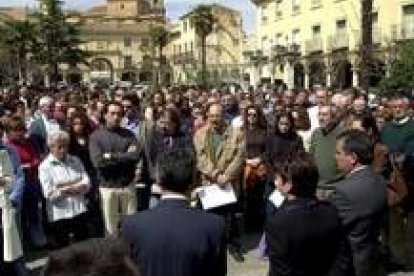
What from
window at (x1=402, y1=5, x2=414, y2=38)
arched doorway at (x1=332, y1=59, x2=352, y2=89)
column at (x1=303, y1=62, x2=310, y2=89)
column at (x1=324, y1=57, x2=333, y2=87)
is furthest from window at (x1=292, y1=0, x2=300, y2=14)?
window at (x1=402, y1=5, x2=414, y2=38)

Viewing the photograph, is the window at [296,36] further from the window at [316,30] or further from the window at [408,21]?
the window at [408,21]

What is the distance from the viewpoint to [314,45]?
54000 millimetres

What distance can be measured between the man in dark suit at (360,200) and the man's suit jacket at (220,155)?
392cm

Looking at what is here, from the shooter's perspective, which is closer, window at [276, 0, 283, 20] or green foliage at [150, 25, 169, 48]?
window at [276, 0, 283, 20]

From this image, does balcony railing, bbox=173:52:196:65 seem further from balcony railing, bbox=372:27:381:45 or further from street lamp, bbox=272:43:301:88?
balcony railing, bbox=372:27:381:45

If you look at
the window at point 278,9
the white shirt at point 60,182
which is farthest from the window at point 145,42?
the white shirt at point 60,182

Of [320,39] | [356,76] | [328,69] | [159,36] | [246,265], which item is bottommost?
[246,265]

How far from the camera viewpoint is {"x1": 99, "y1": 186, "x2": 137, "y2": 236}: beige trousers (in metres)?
10.1

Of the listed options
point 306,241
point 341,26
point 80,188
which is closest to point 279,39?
point 341,26

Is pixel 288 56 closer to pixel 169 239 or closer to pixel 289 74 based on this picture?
pixel 289 74

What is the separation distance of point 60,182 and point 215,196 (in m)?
1.67

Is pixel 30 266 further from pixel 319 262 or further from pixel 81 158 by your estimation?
pixel 319 262

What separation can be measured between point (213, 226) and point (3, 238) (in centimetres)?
400

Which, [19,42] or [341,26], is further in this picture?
[19,42]
